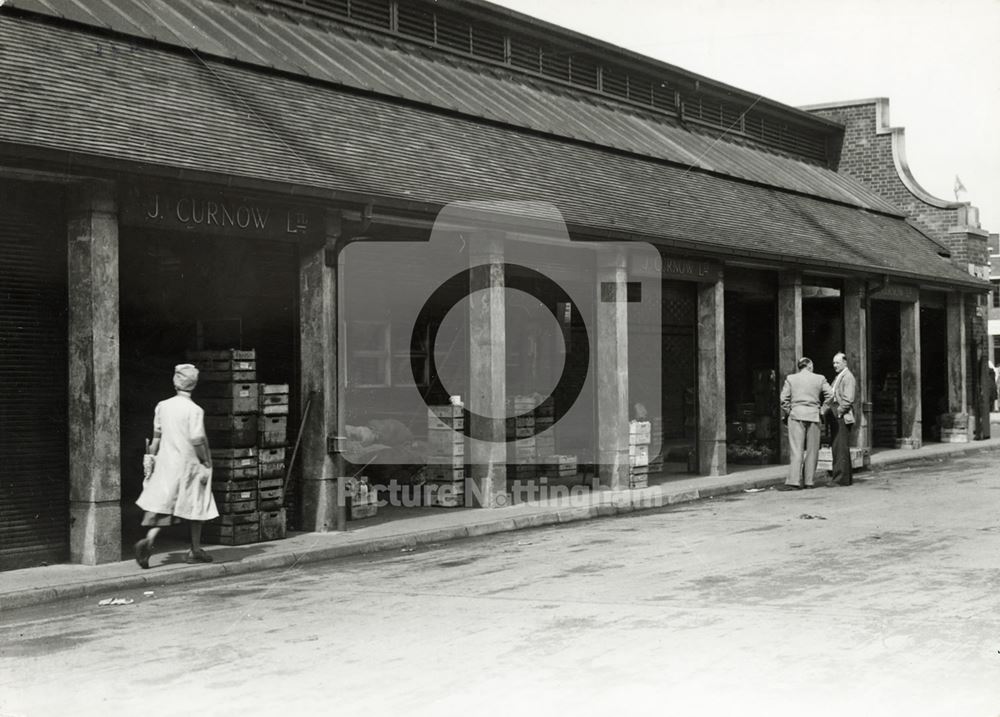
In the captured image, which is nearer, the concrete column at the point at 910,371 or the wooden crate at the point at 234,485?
the wooden crate at the point at 234,485

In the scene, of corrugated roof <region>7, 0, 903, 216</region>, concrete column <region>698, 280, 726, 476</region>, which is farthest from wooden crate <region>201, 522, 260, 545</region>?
concrete column <region>698, 280, 726, 476</region>

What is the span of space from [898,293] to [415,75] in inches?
446

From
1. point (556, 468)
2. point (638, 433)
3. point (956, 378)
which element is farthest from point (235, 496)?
point (956, 378)

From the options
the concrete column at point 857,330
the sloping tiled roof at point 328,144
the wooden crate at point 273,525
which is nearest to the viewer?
the sloping tiled roof at point 328,144

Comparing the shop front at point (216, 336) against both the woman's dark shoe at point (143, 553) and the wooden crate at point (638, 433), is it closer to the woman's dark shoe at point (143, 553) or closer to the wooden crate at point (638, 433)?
the woman's dark shoe at point (143, 553)

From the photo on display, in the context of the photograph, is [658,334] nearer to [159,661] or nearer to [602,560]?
[602,560]

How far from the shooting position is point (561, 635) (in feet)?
23.0

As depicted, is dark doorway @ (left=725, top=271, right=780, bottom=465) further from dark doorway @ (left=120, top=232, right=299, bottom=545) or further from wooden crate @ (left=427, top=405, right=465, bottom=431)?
dark doorway @ (left=120, top=232, right=299, bottom=545)

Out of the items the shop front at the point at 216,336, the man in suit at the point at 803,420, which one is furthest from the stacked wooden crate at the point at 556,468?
the shop front at the point at 216,336

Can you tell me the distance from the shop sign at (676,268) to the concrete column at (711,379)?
0.92 ft

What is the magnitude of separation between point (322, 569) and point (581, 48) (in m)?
13.8

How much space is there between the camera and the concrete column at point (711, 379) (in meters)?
18.1

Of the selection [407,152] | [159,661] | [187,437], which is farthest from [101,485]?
[407,152]

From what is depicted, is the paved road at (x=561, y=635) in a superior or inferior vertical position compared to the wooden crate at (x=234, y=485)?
inferior
